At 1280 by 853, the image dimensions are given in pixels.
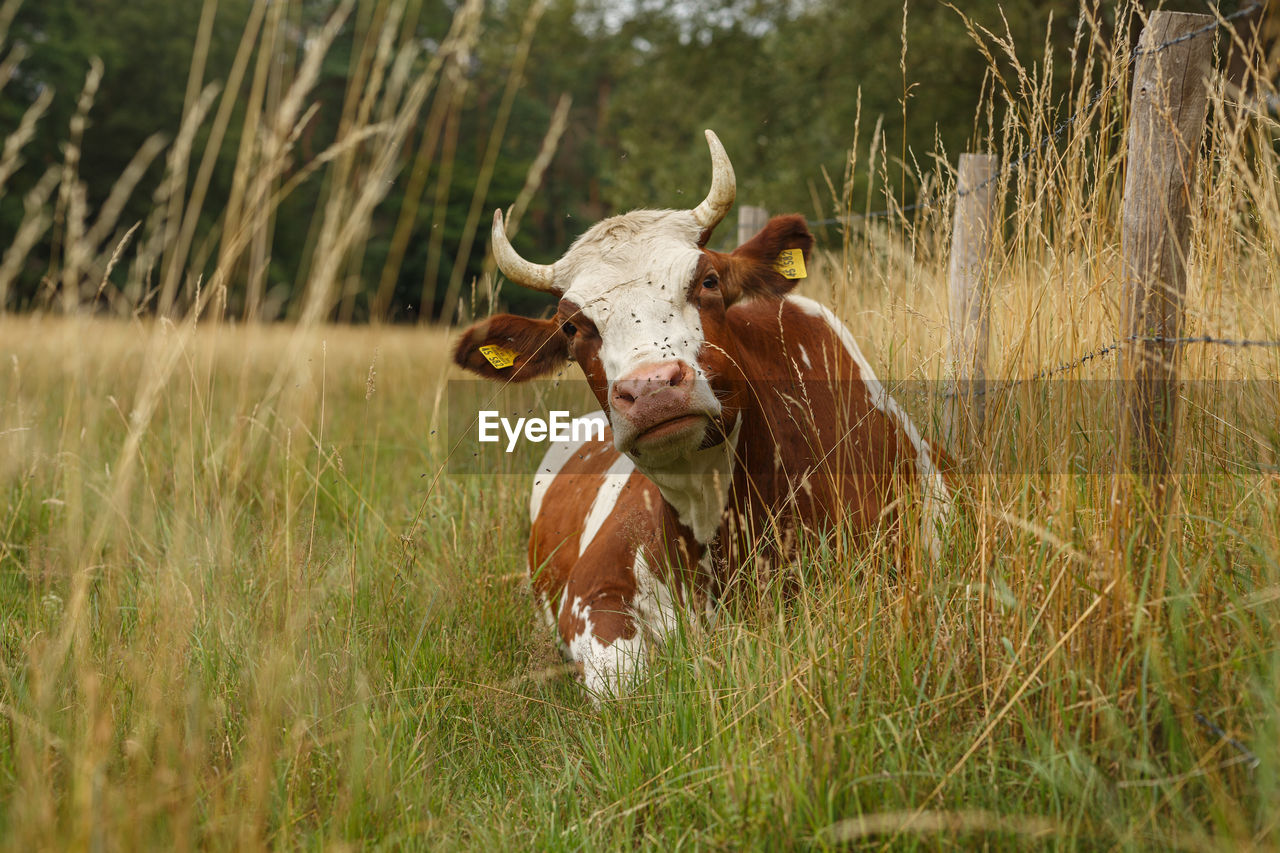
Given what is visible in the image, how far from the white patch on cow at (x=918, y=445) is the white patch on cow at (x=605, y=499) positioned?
0.96m

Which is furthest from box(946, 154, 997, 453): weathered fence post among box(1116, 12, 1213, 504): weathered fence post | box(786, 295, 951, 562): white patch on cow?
box(1116, 12, 1213, 504): weathered fence post

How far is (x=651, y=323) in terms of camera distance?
285 centimetres

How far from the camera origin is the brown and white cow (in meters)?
2.78

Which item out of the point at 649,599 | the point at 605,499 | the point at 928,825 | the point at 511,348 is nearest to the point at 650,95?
the point at 605,499

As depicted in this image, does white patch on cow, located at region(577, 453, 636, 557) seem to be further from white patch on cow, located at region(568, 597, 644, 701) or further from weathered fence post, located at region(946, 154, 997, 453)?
weathered fence post, located at region(946, 154, 997, 453)

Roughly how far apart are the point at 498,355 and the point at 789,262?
1.13 meters

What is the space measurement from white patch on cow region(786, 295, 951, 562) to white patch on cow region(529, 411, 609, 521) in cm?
133

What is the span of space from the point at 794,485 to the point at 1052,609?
123 cm

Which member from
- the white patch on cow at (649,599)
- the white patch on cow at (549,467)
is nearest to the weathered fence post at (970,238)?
the white patch on cow at (649,599)

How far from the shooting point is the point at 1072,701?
→ 189 cm

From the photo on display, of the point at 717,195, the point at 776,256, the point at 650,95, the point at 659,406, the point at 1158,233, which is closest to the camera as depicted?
the point at 1158,233

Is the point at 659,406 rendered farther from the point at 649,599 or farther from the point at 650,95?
the point at 650,95

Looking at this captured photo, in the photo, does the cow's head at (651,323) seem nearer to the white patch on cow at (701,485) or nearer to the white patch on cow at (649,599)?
the white patch on cow at (701,485)

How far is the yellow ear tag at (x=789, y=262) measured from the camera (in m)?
3.45
